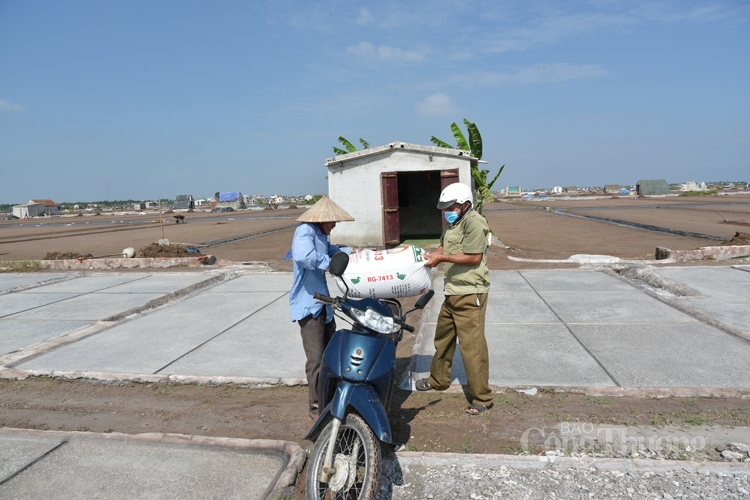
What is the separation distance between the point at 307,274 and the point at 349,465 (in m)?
1.44

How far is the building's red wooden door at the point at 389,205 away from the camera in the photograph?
1492 cm

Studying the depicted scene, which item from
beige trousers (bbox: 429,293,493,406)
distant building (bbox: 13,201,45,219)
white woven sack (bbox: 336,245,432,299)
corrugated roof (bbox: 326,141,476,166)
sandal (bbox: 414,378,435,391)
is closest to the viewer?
white woven sack (bbox: 336,245,432,299)

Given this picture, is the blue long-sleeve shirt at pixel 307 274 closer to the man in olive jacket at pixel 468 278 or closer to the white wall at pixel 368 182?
the man in olive jacket at pixel 468 278

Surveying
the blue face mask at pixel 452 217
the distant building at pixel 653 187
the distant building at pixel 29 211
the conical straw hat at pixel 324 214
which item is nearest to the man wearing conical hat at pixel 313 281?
the conical straw hat at pixel 324 214

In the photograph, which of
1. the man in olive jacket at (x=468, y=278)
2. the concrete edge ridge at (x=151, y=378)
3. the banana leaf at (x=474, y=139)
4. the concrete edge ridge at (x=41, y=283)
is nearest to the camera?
the man in olive jacket at (x=468, y=278)

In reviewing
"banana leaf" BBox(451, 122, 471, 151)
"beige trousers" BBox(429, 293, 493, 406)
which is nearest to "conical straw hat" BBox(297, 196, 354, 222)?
"beige trousers" BBox(429, 293, 493, 406)

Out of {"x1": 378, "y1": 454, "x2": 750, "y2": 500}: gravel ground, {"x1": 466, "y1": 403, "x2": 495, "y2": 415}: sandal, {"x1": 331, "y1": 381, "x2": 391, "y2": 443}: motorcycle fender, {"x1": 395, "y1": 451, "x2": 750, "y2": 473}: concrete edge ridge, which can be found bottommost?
{"x1": 378, "y1": 454, "x2": 750, "y2": 500}: gravel ground

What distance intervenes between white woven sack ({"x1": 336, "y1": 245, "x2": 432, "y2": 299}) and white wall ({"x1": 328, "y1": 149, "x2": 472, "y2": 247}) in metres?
11.3

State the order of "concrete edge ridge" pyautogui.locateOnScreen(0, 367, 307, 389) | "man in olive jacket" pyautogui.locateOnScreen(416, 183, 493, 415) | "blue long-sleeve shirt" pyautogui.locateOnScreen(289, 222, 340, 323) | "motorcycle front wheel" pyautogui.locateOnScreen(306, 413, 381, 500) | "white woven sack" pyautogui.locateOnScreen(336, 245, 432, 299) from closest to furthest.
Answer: "motorcycle front wheel" pyautogui.locateOnScreen(306, 413, 381, 500), "white woven sack" pyautogui.locateOnScreen(336, 245, 432, 299), "blue long-sleeve shirt" pyautogui.locateOnScreen(289, 222, 340, 323), "man in olive jacket" pyautogui.locateOnScreen(416, 183, 493, 415), "concrete edge ridge" pyautogui.locateOnScreen(0, 367, 307, 389)

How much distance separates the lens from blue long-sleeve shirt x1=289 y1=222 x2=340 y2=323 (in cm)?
359

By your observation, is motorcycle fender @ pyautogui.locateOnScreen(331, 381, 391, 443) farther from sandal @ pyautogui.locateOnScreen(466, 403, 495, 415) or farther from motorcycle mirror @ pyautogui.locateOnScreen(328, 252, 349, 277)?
sandal @ pyautogui.locateOnScreen(466, 403, 495, 415)

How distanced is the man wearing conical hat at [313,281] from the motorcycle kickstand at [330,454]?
1.07m

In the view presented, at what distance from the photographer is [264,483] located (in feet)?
10.2

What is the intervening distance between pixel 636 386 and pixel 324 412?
8.91 ft
